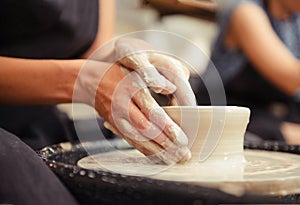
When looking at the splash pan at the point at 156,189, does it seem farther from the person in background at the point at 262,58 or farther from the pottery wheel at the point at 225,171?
the person in background at the point at 262,58

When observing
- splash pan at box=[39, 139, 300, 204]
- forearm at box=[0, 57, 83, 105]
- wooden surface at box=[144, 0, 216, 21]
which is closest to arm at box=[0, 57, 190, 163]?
forearm at box=[0, 57, 83, 105]

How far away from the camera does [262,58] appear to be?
2396 millimetres

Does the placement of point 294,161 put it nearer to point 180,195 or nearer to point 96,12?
point 180,195

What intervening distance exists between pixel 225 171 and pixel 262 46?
160 centimetres

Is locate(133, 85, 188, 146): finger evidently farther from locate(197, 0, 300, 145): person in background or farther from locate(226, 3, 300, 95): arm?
locate(226, 3, 300, 95): arm

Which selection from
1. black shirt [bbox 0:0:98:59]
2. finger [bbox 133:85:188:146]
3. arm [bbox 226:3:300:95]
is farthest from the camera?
arm [bbox 226:3:300:95]

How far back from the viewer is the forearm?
104 centimetres

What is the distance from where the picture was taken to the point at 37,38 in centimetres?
126

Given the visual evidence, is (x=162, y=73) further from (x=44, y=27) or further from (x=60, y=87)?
(x=44, y=27)

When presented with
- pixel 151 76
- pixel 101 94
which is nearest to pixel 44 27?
pixel 101 94

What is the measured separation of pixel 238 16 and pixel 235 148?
1520mm

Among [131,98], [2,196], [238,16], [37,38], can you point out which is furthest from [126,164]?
[238,16]

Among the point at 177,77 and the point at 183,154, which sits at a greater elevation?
the point at 177,77

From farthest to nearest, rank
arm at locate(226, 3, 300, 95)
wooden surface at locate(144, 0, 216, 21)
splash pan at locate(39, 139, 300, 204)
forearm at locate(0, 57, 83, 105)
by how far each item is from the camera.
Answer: arm at locate(226, 3, 300, 95) < wooden surface at locate(144, 0, 216, 21) < forearm at locate(0, 57, 83, 105) < splash pan at locate(39, 139, 300, 204)
